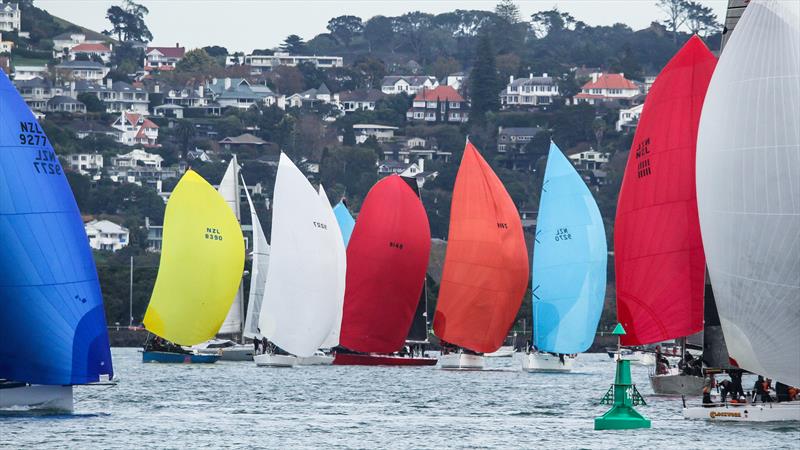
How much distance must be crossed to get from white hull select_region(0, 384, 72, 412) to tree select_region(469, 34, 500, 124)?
134m

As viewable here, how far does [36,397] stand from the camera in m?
29.0

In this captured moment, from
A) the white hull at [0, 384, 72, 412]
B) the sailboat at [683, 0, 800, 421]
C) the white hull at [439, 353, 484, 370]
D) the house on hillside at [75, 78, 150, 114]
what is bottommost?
the white hull at [439, 353, 484, 370]

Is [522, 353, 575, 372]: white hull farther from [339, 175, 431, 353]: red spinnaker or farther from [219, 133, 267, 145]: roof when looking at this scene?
[219, 133, 267, 145]: roof

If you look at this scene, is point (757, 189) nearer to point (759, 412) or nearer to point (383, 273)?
point (759, 412)

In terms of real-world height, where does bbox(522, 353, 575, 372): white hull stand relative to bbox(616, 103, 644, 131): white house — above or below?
below

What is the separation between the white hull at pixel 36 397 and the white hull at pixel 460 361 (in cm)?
1903

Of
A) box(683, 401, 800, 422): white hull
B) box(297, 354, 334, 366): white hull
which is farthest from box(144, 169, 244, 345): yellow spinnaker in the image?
box(683, 401, 800, 422): white hull

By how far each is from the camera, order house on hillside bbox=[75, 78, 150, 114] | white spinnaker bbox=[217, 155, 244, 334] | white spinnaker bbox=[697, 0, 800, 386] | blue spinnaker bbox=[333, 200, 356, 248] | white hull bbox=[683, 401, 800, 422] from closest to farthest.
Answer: white spinnaker bbox=[697, 0, 800, 386], white hull bbox=[683, 401, 800, 422], white spinnaker bbox=[217, 155, 244, 334], blue spinnaker bbox=[333, 200, 356, 248], house on hillside bbox=[75, 78, 150, 114]

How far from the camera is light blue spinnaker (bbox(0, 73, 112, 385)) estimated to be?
2762 cm

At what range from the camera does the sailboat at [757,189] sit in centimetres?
2462

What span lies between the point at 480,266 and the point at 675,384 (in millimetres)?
11118

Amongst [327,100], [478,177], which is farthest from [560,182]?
[327,100]

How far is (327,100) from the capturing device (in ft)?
607


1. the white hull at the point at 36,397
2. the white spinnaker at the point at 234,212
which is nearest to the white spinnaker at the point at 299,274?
the white spinnaker at the point at 234,212
